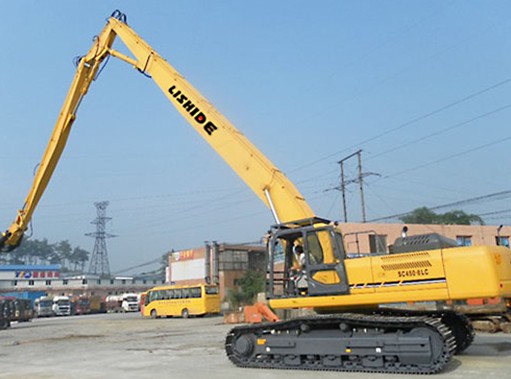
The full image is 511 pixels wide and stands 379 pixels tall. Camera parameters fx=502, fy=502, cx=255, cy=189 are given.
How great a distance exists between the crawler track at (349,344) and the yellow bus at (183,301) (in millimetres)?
27896

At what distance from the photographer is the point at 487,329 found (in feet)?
54.3

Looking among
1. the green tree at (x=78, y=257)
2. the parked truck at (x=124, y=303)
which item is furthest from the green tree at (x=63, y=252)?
the parked truck at (x=124, y=303)

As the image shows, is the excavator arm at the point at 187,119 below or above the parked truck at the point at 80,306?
above

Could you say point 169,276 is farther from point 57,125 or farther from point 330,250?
point 330,250

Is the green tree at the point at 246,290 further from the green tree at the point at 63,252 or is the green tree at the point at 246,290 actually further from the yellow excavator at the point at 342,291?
the green tree at the point at 63,252

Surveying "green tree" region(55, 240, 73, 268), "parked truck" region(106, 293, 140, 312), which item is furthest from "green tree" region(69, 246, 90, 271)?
"parked truck" region(106, 293, 140, 312)

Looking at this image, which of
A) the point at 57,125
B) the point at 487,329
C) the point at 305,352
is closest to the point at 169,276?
the point at 57,125

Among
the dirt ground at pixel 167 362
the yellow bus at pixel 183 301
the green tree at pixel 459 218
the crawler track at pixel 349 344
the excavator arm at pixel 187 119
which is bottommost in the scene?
the dirt ground at pixel 167 362

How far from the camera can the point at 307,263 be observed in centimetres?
1041

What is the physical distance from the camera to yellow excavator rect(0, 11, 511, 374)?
9156 millimetres

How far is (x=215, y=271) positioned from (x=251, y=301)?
881 cm

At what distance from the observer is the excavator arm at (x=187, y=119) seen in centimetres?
1203

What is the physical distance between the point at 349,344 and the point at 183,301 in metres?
31.3

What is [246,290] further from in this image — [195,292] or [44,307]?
[44,307]
